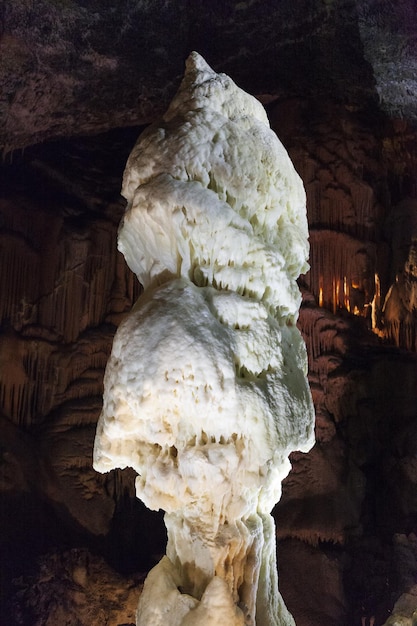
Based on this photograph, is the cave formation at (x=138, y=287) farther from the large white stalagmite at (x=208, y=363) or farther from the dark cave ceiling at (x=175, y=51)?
the large white stalagmite at (x=208, y=363)

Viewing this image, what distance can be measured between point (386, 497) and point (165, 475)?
3.15m

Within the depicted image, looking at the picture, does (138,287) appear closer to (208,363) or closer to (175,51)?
(175,51)

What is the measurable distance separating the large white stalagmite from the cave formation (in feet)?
7.02

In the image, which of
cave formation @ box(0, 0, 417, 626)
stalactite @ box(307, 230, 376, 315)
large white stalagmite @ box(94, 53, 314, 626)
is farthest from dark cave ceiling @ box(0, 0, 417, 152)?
large white stalagmite @ box(94, 53, 314, 626)

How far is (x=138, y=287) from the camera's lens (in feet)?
15.5

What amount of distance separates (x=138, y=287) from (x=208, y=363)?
3157mm

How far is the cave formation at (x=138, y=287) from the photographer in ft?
12.8

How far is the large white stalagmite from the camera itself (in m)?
1.65

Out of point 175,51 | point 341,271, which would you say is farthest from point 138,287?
point 175,51

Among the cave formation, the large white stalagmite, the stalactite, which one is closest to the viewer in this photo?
the large white stalagmite

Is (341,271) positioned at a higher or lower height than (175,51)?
lower

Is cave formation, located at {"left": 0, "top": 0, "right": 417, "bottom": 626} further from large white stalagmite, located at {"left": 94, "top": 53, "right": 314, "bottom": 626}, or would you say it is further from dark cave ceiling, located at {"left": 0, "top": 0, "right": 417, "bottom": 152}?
large white stalagmite, located at {"left": 94, "top": 53, "right": 314, "bottom": 626}

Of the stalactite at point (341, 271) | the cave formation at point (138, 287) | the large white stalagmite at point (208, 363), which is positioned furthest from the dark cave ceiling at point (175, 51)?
the large white stalagmite at point (208, 363)

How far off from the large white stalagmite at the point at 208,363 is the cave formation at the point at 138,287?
214 cm
